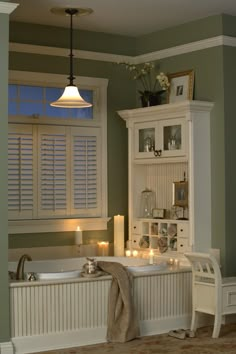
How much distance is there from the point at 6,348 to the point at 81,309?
0.77 meters

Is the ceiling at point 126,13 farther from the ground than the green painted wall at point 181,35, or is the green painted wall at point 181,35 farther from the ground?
the ceiling at point 126,13

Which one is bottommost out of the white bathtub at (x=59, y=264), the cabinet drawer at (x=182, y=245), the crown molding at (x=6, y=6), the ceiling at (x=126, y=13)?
the white bathtub at (x=59, y=264)

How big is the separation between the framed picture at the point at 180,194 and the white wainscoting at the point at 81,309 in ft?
2.82

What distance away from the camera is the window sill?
7.55 meters

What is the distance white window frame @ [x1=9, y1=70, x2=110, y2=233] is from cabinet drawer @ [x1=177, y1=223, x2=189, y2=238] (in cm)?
105

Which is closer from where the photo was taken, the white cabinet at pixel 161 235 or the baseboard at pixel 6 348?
the baseboard at pixel 6 348

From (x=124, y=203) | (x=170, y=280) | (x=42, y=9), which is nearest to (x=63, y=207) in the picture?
(x=124, y=203)

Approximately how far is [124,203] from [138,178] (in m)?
0.41

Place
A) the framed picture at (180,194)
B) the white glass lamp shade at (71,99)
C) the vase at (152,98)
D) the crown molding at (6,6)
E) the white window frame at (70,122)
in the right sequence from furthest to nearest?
the vase at (152,98)
the white window frame at (70,122)
the framed picture at (180,194)
the white glass lamp shade at (71,99)
the crown molding at (6,6)

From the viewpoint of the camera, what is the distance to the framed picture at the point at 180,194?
7.50 m

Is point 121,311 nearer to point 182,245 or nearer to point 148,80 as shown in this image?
point 182,245

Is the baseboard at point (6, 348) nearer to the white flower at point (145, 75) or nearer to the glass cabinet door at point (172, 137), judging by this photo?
the glass cabinet door at point (172, 137)

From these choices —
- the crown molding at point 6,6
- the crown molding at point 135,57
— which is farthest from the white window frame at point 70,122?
the crown molding at point 6,6

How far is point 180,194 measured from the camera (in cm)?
757
